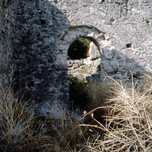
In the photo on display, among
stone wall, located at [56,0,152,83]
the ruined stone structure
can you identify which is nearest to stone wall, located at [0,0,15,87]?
the ruined stone structure

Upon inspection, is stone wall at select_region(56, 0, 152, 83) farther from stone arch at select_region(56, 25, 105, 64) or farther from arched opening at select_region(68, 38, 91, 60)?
arched opening at select_region(68, 38, 91, 60)

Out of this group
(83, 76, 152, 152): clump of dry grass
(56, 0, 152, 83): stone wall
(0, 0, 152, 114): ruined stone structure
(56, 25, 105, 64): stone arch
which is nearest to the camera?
(83, 76, 152, 152): clump of dry grass

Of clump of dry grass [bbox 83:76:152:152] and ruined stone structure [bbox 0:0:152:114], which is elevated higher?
ruined stone structure [bbox 0:0:152:114]

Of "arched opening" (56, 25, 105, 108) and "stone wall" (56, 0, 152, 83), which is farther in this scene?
"stone wall" (56, 0, 152, 83)

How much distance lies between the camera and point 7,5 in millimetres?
4219

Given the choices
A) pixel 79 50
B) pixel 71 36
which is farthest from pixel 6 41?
pixel 79 50

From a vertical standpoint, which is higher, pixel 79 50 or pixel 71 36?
pixel 71 36

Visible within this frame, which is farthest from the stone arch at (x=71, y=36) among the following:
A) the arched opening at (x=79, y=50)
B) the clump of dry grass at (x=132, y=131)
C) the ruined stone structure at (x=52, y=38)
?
the arched opening at (x=79, y=50)

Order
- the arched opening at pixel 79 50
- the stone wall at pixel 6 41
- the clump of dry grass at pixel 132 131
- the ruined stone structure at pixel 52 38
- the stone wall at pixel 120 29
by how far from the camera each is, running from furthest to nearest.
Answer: the arched opening at pixel 79 50 < the stone wall at pixel 120 29 < the ruined stone structure at pixel 52 38 < the stone wall at pixel 6 41 < the clump of dry grass at pixel 132 131

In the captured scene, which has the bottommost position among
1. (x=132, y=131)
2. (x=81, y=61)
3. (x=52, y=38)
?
(x=132, y=131)

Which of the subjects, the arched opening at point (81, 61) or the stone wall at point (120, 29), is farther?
the stone wall at point (120, 29)

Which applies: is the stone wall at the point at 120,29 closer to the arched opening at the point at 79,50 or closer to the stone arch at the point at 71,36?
the stone arch at the point at 71,36

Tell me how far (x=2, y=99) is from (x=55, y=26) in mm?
2317

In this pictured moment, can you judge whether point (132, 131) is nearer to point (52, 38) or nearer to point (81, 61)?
point (52, 38)
